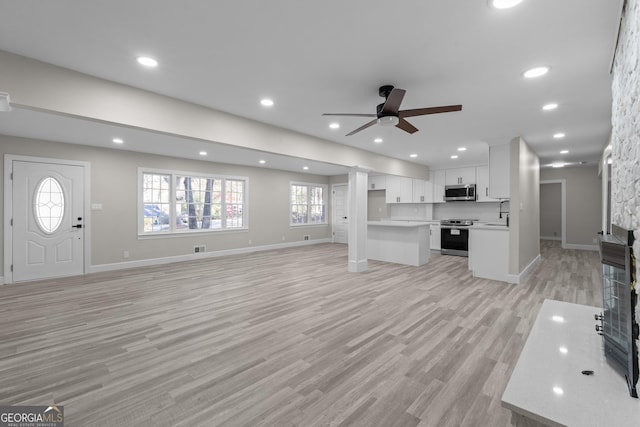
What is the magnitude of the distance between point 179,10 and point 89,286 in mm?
4925

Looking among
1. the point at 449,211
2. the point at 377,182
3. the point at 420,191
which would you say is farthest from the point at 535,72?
the point at 377,182

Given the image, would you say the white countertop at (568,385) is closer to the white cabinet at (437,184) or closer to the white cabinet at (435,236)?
the white cabinet at (435,236)

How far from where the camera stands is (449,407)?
6.11 feet

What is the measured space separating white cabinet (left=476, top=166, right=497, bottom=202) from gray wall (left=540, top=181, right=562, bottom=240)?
3739mm

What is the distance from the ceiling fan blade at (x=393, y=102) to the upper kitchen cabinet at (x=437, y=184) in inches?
241

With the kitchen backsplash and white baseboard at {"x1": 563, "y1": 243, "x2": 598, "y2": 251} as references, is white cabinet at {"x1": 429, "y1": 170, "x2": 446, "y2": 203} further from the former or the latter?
white baseboard at {"x1": 563, "y1": 243, "x2": 598, "y2": 251}

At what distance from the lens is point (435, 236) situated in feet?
26.9

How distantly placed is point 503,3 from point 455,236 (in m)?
6.68

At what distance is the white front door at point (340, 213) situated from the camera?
34.0 feet

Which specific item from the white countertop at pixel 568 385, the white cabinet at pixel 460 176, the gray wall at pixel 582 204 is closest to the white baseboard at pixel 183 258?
the white cabinet at pixel 460 176

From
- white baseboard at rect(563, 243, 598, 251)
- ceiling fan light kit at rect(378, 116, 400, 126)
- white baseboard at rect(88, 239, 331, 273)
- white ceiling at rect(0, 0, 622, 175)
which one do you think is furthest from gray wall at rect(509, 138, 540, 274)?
white baseboard at rect(88, 239, 331, 273)

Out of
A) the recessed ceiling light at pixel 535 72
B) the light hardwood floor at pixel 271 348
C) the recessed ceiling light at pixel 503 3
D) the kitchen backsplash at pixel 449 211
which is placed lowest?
the light hardwood floor at pixel 271 348

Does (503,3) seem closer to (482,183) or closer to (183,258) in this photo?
(482,183)

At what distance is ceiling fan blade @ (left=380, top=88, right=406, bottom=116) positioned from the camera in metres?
2.53
